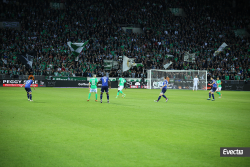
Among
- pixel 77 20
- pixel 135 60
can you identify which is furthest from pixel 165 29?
pixel 77 20

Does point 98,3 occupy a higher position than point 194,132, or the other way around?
point 98,3

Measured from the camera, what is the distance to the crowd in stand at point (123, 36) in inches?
1820

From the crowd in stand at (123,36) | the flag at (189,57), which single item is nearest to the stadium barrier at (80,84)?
the crowd in stand at (123,36)

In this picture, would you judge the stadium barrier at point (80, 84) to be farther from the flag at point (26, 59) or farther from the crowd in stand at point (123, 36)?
the flag at point (26, 59)

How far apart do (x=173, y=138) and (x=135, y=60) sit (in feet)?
134

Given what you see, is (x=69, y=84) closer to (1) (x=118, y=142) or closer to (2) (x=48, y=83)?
(2) (x=48, y=83)

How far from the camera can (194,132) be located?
911cm

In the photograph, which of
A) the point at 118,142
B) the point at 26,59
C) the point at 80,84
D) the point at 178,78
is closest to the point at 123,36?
the point at 80,84

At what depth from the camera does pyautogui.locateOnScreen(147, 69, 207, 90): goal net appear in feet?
145

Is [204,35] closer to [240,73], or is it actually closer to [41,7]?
[240,73]

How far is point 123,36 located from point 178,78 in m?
15.5

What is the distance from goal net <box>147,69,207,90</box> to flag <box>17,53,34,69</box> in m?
18.0

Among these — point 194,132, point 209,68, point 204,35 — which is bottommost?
point 194,132

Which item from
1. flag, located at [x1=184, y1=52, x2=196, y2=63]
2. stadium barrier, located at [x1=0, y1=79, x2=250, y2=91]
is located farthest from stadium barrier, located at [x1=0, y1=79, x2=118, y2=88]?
flag, located at [x1=184, y1=52, x2=196, y2=63]
